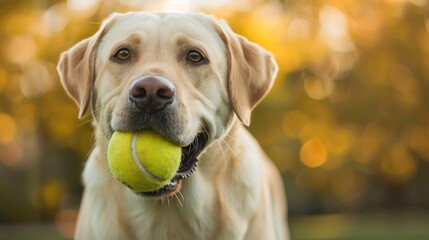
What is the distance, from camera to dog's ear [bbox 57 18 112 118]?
13.7 feet

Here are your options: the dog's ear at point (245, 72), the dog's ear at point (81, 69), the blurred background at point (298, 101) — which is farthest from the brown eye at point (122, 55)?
the blurred background at point (298, 101)

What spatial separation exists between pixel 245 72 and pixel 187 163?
2.41 ft

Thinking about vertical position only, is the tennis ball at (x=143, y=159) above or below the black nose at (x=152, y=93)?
below

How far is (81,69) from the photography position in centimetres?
428

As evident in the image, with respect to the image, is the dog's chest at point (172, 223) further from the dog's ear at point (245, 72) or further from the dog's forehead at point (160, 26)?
the dog's forehead at point (160, 26)

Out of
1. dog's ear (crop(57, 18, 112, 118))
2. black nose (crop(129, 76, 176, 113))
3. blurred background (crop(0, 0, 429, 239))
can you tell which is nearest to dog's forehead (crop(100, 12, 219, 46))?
dog's ear (crop(57, 18, 112, 118))

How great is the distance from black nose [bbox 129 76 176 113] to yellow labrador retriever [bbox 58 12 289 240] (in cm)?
13

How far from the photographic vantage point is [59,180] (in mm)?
21844

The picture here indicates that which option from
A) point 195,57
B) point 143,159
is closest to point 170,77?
point 195,57

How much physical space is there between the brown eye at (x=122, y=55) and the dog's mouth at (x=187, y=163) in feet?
2.01

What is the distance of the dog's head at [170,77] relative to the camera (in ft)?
11.8

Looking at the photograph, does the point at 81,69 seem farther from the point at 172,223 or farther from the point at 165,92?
the point at 172,223

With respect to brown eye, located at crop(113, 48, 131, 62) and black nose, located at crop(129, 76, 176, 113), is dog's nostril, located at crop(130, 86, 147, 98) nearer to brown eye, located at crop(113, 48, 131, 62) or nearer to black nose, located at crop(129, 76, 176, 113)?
black nose, located at crop(129, 76, 176, 113)

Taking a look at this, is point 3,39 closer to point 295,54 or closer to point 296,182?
point 295,54
